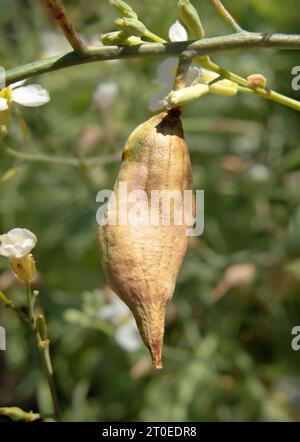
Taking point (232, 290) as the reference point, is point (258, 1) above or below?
above

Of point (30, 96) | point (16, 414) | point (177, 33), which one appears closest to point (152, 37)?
point (177, 33)

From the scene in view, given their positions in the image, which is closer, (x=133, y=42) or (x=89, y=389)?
(x=133, y=42)

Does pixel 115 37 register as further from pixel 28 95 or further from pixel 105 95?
pixel 105 95

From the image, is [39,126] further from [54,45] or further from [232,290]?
[232,290]

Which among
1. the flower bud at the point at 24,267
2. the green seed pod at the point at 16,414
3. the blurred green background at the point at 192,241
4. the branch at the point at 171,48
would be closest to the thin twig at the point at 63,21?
the branch at the point at 171,48

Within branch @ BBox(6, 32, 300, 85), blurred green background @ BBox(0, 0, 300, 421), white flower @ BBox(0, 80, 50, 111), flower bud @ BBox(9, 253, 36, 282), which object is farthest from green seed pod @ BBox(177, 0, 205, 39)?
blurred green background @ BBox(0, 0, 300, 421)
